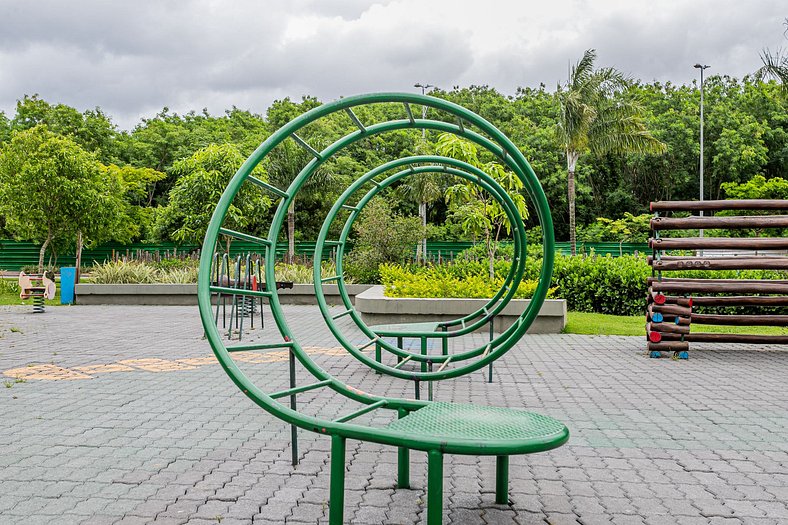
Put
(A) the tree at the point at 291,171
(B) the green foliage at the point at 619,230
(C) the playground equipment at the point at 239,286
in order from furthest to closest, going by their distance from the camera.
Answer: (B) the green foliage at the point at 619,230, (A) the tree at the point at 291,171, (C) the playground equipment at the point at 239,286

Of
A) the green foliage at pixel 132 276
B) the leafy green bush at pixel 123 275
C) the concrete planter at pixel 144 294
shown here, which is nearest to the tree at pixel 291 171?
the green foliage at pixel 132 276

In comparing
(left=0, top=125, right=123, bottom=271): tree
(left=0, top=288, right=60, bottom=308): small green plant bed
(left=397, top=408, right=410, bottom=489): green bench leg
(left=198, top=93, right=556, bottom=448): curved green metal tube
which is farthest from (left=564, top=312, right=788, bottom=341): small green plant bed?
(left=0, top=125, right=123, bottom=271): tree

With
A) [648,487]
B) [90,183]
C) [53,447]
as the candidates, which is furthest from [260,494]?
[90,183]

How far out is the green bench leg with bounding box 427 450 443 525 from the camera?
2.62 metres

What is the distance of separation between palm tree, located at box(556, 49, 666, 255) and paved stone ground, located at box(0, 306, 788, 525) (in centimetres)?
2082

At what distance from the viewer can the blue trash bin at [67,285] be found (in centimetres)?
1714

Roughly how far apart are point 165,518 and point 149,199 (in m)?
40.7

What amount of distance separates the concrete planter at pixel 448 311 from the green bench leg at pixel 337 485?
25.8 ft

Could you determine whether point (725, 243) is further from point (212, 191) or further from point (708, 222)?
point (212, 191)

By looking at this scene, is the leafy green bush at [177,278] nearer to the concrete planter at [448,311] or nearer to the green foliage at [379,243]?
the green foliage at [379,243]

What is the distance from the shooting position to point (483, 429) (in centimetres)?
297

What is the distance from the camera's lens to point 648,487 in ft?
11.9

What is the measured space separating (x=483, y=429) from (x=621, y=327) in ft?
30.0

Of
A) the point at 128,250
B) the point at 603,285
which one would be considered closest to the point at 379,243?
the point at 603,285
